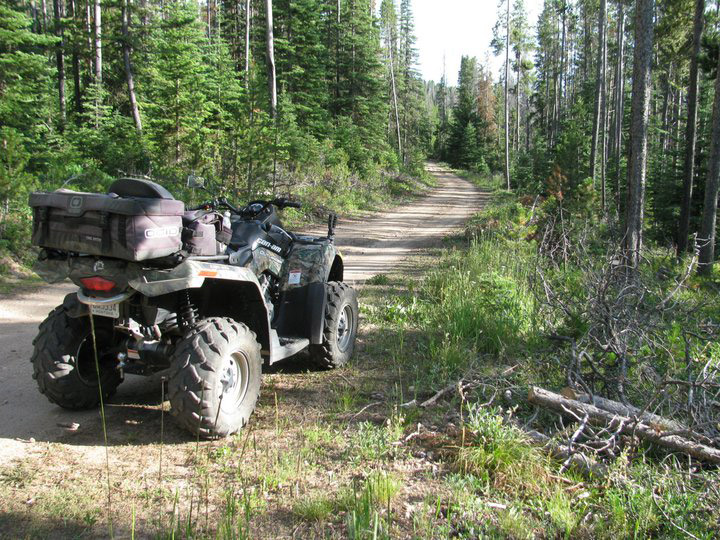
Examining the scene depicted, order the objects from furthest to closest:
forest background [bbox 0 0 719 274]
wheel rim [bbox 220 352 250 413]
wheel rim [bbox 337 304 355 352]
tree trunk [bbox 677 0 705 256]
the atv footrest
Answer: tree trunk [bbox 677 0 705 256] < forest background [bbox 0 0 719 274] < wheel rim [bbox 337 304 355 352] < the atv footrest < wheel rim [bbox 220 352 250 413]

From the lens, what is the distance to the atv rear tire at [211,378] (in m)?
3.50

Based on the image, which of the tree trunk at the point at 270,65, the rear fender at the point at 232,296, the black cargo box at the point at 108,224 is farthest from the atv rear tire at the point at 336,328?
the tree trunk at the point at 270,65

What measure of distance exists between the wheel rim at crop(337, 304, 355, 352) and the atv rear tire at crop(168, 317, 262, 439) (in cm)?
174

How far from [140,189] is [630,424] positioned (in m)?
3.77

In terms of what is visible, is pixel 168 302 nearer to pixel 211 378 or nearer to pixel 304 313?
pixel 211 378

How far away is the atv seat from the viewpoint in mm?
3451

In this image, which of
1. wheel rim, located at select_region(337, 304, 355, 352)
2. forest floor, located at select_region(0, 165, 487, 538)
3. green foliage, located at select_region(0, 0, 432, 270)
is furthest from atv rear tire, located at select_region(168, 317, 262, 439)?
green foliage, located at select_region(0, 0, 432, 270)

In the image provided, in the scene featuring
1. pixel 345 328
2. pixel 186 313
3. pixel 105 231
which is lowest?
pixel 345 328

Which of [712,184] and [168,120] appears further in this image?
[168,120]

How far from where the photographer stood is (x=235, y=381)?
13.0 feet

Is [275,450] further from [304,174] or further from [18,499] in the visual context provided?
[304,174]

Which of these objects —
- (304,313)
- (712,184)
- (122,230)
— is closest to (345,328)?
(304,313)

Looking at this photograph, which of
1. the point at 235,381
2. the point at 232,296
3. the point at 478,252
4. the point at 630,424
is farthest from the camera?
the point at 478,252

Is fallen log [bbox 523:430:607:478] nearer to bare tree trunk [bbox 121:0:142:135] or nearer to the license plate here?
the license plate
